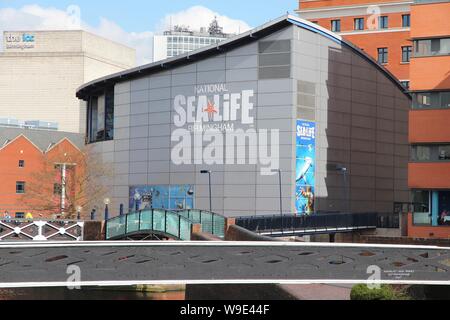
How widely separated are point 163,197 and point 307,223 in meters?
26.3

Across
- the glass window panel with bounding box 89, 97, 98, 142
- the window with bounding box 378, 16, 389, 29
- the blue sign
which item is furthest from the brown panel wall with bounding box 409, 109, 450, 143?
the blue sign

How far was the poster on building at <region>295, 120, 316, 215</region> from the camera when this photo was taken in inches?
3150

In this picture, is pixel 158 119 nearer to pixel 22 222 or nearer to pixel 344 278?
pixel 22 222

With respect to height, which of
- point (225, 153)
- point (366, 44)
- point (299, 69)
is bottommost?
point (225, 153)

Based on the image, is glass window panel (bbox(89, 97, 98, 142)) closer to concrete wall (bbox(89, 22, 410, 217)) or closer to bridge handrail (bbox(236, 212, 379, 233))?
concrete wall (bbox(89, 22, 410, 217))

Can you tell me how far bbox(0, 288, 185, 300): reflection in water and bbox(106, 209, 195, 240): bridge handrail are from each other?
5.77 meters

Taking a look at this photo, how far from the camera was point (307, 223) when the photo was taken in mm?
65875

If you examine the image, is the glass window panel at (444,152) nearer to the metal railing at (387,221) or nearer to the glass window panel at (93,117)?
the metal railing at (387,221)

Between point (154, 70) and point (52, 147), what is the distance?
1025 inches

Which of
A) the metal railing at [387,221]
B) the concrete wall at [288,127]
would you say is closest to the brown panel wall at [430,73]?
the metal railing at [387,221]

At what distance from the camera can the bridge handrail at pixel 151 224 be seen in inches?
1956

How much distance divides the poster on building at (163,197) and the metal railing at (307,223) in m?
18.7

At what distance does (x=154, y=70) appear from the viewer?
88.2m
